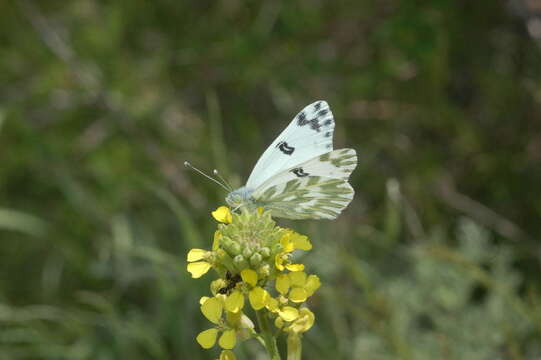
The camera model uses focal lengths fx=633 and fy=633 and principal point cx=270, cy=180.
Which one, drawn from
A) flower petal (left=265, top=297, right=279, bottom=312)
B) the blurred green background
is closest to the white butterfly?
flower petal (left=265, top=297, right=279, bottom=312)

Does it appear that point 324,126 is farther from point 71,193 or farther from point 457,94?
point 457,94

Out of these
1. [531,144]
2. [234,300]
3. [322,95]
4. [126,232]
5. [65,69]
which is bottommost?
[234,300]

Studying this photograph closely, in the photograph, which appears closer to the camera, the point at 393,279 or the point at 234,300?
the point at 234,300

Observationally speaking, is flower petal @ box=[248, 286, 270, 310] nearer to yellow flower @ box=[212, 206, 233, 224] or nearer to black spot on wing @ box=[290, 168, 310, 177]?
yellow flower @ box=[212, 206, 233, 224]

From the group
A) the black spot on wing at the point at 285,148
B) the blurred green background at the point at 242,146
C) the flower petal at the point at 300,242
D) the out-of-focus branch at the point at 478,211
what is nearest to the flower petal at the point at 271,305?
the flower petal at the point at 300,242

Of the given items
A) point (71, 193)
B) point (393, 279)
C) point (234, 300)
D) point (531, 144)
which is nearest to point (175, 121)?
point (71, 193)

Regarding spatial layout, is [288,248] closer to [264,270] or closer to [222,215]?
[264,270]

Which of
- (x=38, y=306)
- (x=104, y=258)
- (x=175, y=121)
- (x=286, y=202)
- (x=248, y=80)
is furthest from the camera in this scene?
(x=175, y=121)

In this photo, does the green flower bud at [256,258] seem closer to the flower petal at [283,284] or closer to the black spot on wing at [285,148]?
the flower petal at [283,284]
